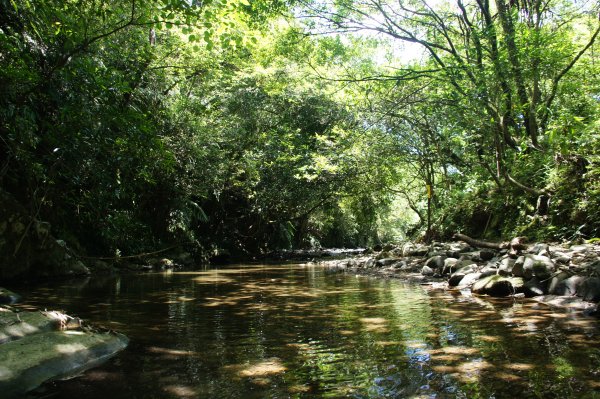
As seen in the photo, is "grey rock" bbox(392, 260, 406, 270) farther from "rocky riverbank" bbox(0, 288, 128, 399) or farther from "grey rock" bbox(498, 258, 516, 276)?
"rocky riverbank" bbox(0, 288, 128, 399)

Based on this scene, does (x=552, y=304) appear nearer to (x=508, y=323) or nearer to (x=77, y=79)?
(x=508, y=323)

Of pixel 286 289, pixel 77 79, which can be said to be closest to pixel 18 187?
pixel 77 79

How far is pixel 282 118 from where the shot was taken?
2272cm

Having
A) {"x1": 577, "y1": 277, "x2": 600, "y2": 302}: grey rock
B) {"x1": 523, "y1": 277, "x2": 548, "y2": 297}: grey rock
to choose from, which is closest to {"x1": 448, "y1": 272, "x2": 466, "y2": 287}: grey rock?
{"x1": 523, "y1": 277, "x2": 548, "y2": 297}: grey rock

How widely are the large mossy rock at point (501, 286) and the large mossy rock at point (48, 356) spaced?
17.0 feet

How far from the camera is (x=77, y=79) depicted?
228 inches

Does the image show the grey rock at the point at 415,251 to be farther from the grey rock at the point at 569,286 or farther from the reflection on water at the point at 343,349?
the grey rock at the point at 569,286

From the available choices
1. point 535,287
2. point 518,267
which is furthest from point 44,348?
point 518,267

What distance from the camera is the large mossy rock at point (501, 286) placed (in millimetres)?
6152

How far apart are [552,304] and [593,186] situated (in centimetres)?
484

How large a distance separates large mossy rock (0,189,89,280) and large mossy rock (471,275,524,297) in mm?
8586

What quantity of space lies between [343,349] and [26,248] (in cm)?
876

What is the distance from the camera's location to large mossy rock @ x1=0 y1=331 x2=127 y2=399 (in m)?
2.61

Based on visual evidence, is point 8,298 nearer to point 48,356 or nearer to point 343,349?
point 48,356
